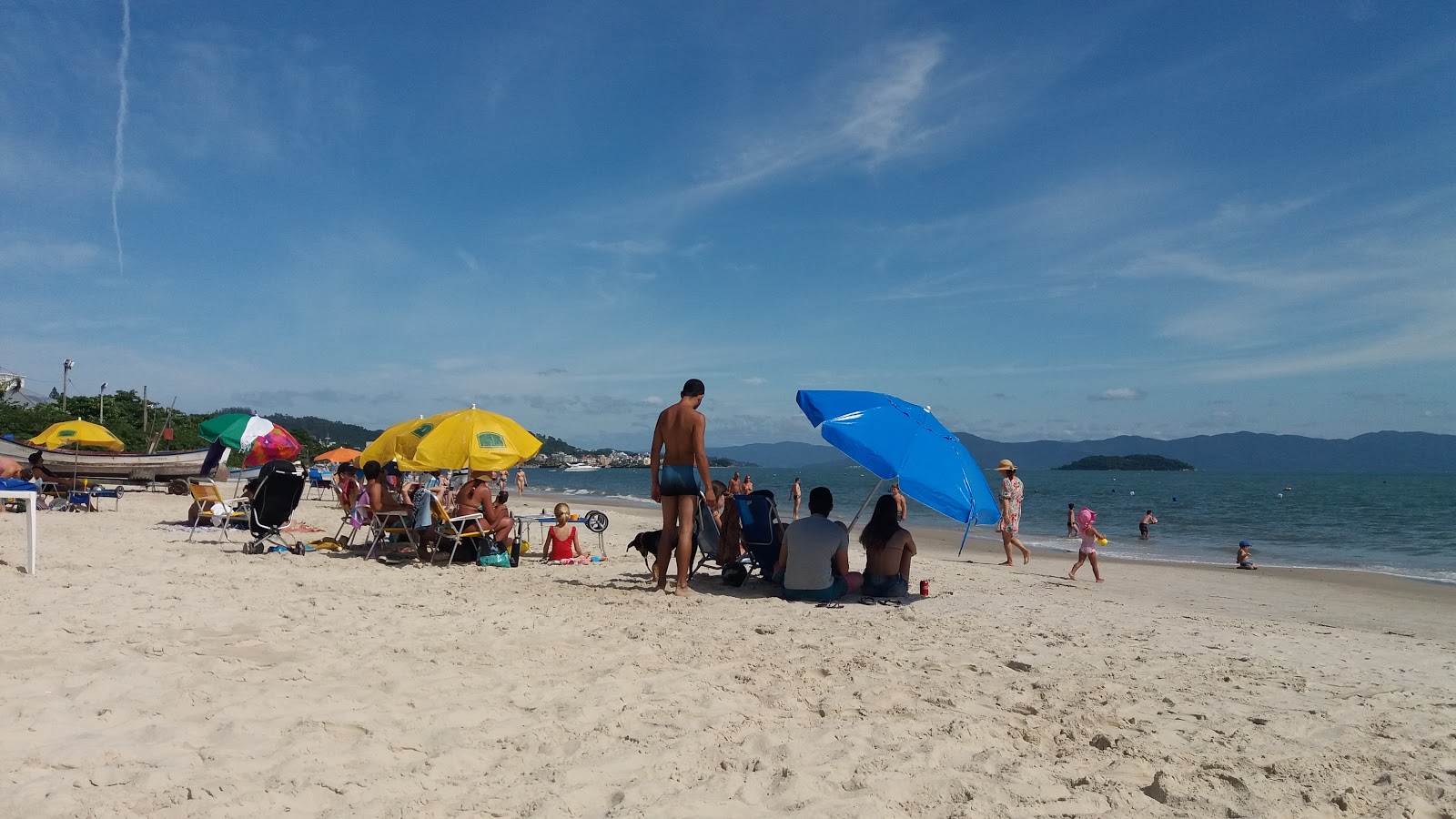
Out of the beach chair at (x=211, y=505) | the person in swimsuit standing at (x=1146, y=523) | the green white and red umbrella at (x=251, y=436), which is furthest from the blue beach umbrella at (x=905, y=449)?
the person in swimsuit standing at (x=1146, y=523)

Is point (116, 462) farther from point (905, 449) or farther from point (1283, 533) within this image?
point (1283, 533)

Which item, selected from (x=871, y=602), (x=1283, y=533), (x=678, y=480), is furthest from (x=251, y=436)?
(x=1283, y=533)

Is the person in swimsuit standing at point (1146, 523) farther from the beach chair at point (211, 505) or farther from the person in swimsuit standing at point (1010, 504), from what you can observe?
the beach chair at point (211, 505)

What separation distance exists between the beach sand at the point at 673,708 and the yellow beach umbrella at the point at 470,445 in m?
2.16

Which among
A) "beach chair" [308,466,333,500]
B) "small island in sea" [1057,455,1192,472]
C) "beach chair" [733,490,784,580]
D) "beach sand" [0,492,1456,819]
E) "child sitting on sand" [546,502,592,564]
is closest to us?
"beach sand" [0,492,1456,819]

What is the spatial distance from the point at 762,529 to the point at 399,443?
4.63 m

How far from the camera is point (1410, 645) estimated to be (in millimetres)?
6289

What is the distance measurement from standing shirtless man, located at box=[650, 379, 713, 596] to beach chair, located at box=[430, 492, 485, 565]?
2540 mm

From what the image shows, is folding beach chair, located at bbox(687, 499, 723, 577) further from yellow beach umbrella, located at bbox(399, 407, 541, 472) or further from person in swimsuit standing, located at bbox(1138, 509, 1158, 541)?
person in swimsuit standing, located at bbox(1138, 509, 1158, 541)

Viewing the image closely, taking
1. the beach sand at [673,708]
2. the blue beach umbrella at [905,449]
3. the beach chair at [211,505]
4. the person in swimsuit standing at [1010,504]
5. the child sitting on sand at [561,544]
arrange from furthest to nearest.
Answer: the person in swimsuit standing at [1010,504] → the beach chair at [211,505] → the child sitting on sand at [561,544] → the blue beach umbrella at [905,449] → the beach sand at [673,708]

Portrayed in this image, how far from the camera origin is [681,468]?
6.69 m

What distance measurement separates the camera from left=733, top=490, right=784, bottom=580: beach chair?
732cm

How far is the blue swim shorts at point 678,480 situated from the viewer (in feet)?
21.9

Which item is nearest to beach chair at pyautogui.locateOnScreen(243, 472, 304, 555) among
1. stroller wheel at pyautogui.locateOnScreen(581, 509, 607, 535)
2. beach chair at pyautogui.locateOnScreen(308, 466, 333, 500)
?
stroller wheel at pyautogui.locateOnScreen(581, 509, 607, 535)
